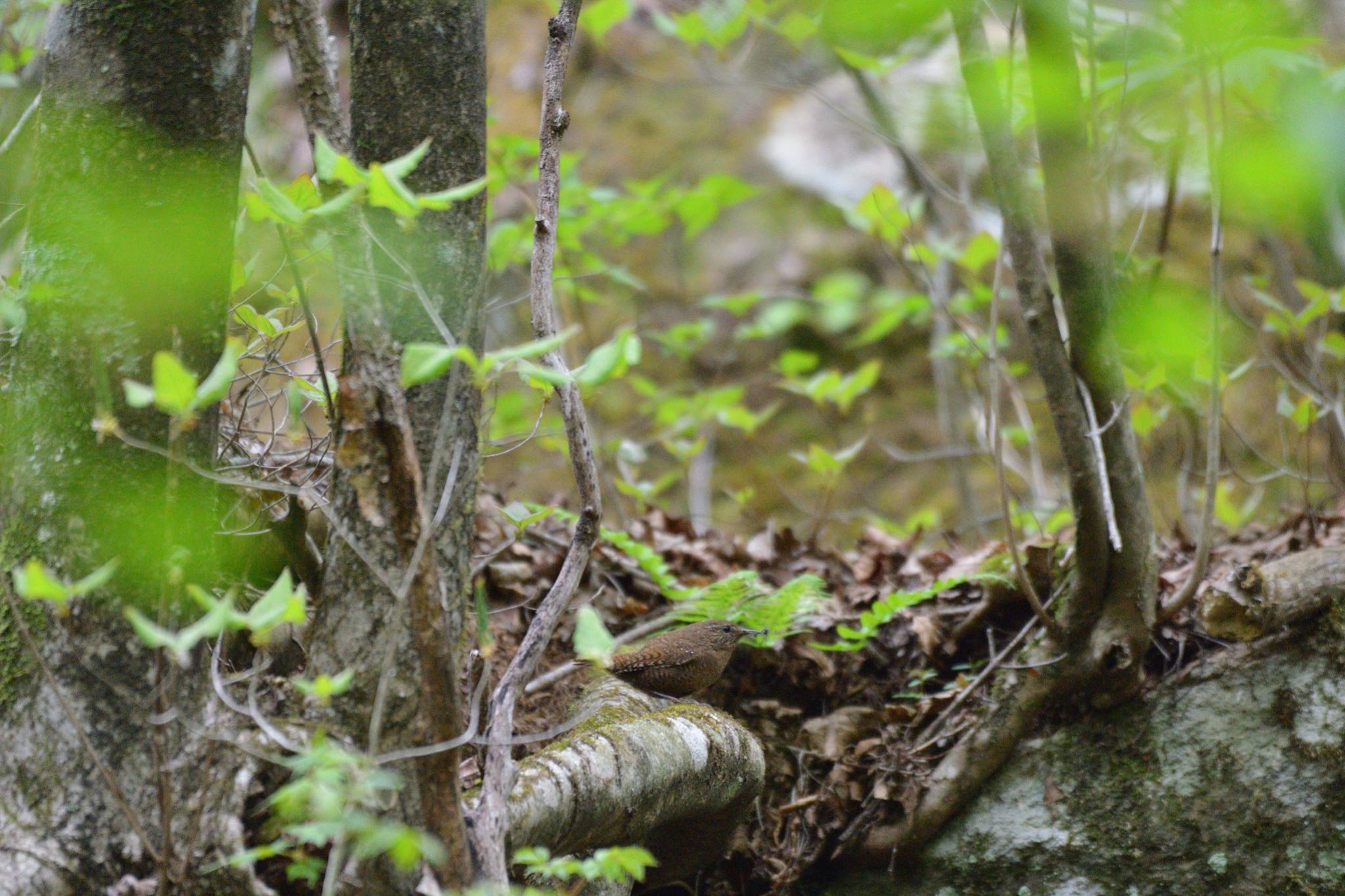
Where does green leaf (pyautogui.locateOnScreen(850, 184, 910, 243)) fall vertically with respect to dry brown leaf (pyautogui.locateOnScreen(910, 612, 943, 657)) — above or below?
above

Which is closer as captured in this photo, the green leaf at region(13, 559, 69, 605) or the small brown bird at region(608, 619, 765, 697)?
the green leaf at region(13, 559, 69, 605)

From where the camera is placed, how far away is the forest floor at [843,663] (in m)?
3.01

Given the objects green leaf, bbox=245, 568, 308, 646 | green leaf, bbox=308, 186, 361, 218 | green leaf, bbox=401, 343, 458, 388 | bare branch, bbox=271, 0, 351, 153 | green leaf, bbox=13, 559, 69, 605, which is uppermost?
bare branch, bbox=271, 0, 351, 153

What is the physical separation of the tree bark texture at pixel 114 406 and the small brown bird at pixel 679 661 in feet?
4.23

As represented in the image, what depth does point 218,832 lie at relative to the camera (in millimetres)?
1685

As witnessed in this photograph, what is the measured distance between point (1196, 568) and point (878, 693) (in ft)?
3.71

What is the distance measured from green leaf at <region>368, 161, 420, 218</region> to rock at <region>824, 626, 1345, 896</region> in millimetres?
2554

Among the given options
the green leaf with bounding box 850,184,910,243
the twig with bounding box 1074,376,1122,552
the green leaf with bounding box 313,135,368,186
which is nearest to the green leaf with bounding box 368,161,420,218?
the green leaf with bounding box 313,135,368,186

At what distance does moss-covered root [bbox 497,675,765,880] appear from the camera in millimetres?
1993

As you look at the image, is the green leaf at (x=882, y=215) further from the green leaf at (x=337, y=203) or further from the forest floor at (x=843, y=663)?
the green leaf at (x=337, y=203)

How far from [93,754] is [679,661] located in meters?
1.61

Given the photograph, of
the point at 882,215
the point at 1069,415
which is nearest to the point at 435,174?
the point at 1069,415

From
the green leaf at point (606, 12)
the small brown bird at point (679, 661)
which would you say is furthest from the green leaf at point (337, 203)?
the green leaf at point (606, 12)

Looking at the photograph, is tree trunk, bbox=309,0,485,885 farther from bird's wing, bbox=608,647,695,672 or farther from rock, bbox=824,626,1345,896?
rock, bbox=824,626,1345,896
